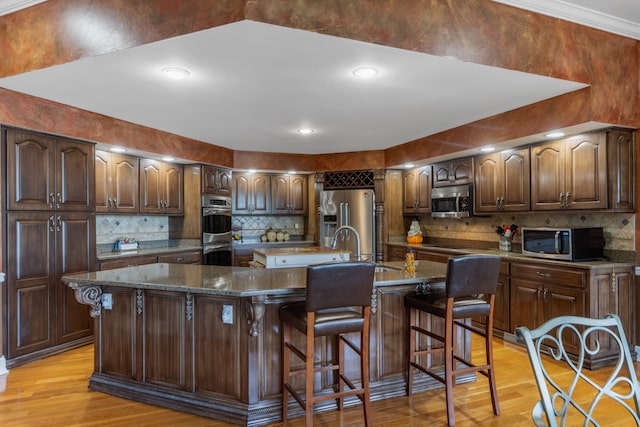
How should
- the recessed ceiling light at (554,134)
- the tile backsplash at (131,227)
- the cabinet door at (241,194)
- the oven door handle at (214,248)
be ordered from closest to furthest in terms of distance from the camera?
1. the recessed ceiling light at (554,134)
2. the tile backsplash at (131,227)
3. the oven door handle at (214,248)
4. the cabinet door at (241,194)

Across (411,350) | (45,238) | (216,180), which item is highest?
(216,180)

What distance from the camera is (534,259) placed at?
3928 millimetres

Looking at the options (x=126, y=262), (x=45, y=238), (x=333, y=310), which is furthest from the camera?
(x=126, y=262)

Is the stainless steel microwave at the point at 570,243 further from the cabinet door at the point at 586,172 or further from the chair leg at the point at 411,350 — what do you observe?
the chair leg at the point at 411,350

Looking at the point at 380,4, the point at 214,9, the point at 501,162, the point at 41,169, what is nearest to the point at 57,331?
the point at 41,169

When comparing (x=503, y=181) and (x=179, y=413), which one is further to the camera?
(x=503, y=181)

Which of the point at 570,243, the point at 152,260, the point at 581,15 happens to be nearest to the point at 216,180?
the point at 152,260

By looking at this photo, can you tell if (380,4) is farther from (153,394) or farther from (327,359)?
(153,394)

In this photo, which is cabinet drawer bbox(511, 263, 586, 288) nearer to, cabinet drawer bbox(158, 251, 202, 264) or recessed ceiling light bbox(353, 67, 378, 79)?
recessed ceiling light bbox(353, 67, 378, 79)

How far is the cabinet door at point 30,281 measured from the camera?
11.2 feet

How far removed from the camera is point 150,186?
5211 millimetres

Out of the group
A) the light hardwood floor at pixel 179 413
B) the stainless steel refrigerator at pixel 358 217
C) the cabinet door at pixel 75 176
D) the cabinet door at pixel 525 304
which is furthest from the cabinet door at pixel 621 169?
the cabinet door at pixel 75 176

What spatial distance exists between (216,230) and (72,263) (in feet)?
7.16

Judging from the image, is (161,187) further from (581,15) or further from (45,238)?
(581,15)
